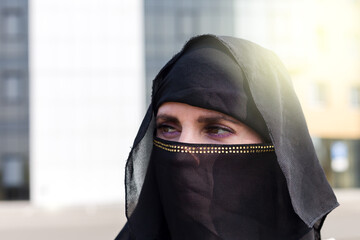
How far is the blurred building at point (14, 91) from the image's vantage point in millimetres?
21484

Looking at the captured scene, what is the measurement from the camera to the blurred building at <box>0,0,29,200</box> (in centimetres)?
2148

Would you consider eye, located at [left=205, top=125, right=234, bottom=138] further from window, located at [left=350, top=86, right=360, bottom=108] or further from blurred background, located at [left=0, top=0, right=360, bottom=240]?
window, located at [left=350, top=86, right=360, bottom=108]

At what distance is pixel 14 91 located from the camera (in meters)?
21.6

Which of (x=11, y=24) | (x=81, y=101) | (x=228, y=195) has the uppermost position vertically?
(x=11, y=24)

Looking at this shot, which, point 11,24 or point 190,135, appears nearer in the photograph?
point 190,135

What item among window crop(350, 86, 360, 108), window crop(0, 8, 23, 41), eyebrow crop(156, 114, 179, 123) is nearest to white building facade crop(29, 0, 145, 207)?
window crop(0, 8, 23, 41)

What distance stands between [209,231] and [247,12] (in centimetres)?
2156

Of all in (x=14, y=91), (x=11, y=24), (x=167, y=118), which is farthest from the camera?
(x=11, y=24)

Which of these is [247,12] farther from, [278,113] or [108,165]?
[278,113]

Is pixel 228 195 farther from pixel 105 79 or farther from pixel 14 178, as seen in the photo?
pixel 14 178

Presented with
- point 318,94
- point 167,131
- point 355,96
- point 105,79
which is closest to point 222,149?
point 167,131

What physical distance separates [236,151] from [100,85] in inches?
769

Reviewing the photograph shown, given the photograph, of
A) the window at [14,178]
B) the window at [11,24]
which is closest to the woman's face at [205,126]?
the window at [14,178]

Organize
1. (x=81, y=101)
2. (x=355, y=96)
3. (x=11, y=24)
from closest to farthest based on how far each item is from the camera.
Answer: (x=81, y=101) → (x=355, y=96) → (x=11, y=24)
